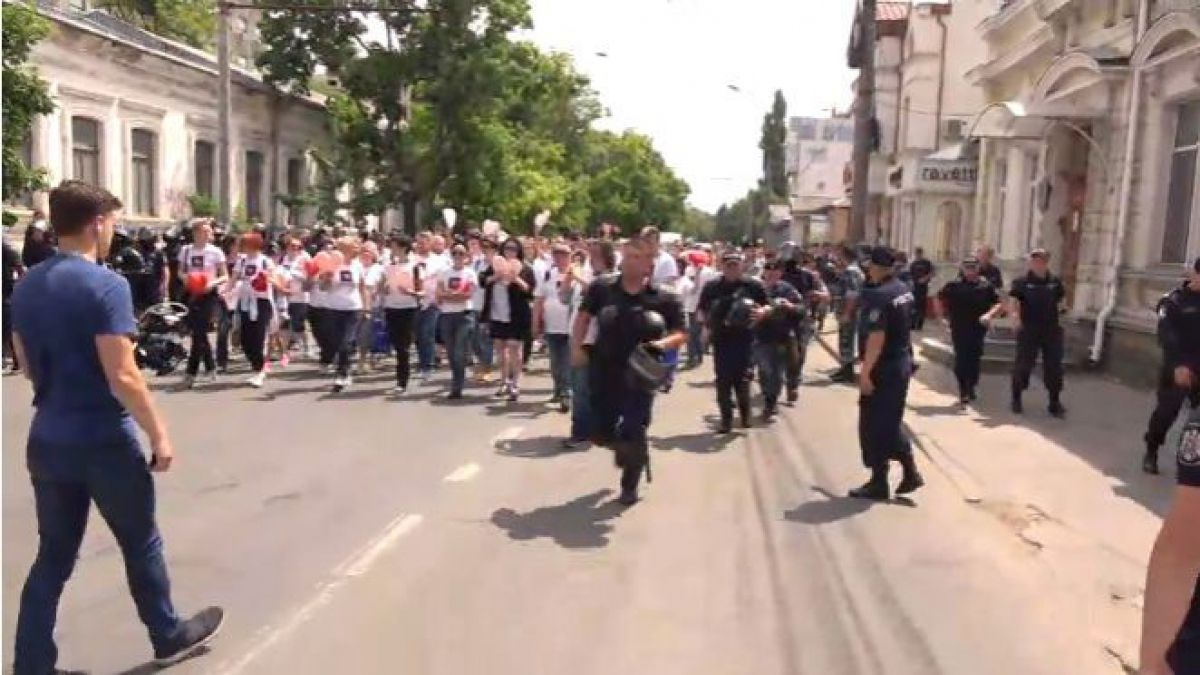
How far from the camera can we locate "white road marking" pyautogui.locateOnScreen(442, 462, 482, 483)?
7902mm

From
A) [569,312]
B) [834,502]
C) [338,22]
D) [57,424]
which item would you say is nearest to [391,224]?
[338,22]

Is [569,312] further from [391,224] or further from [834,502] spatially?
[391,224]

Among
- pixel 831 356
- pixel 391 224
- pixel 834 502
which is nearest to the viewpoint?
pixel 834 502

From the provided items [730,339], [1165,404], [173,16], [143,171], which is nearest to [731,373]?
[730,339]

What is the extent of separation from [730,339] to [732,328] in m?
0.12

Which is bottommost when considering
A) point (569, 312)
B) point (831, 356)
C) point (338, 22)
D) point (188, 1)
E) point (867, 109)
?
point (831, 356)

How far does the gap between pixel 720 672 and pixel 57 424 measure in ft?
9.03

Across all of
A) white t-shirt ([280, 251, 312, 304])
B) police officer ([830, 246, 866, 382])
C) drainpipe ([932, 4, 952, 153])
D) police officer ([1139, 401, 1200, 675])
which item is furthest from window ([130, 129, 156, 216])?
police officer ([1139, 401, 1200, 675])

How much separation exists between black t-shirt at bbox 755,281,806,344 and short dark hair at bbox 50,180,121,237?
23.5ft

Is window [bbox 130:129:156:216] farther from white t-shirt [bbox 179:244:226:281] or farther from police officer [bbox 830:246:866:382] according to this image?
police officer [bbox 830:246:866:382]

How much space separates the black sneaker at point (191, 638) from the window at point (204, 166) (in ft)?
77.8

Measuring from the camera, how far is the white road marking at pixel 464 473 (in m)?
7.90

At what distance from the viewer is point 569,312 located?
36.1 feet

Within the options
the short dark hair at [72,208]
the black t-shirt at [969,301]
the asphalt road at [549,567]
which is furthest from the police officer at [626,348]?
the black t-shirt at [969,301]
